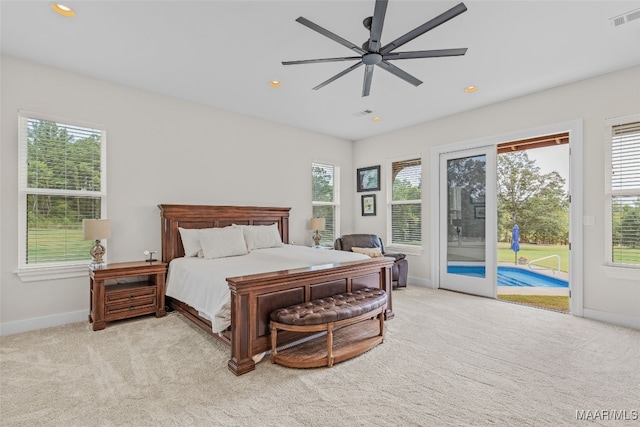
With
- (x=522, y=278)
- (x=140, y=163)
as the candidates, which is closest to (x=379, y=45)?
(x=140, y=163)

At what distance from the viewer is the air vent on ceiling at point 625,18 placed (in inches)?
96.4

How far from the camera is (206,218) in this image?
4.39 m

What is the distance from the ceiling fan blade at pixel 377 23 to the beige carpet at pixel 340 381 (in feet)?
8.30

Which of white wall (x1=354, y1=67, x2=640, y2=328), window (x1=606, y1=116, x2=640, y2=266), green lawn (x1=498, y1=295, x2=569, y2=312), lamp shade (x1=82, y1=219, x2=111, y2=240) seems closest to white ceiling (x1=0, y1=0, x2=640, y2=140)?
white wall (x1=354, y1=67, x2=640, y2=328)

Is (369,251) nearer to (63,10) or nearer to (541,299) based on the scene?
(541,299)

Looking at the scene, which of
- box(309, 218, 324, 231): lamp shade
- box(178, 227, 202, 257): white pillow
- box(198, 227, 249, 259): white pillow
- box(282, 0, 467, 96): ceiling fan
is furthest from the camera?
box(309, 218, 324, 231): lamp shade

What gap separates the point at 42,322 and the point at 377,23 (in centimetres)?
443

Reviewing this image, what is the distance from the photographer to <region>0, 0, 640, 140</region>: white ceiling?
2.42 meters

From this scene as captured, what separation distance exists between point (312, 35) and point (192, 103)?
8.04 ft

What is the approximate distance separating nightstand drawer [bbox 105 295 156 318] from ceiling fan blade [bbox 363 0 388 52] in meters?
3.60

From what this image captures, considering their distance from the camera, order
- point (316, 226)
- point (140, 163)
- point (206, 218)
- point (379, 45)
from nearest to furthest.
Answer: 1. point (379, 45)
2. point (140, 163)
3. point (206, 218)
4. point (316, 226)

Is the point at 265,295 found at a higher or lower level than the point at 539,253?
higher

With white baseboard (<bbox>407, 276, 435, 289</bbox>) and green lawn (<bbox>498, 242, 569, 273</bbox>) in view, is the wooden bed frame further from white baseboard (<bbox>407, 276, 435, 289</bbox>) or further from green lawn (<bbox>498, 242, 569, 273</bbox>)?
green lawn (<bbox>498, 242, 569, 273</bbox>)

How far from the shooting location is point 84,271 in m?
3.57
